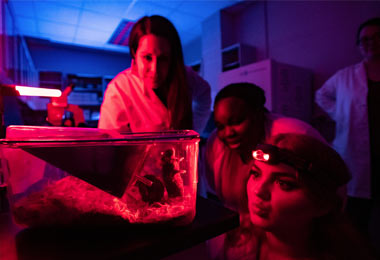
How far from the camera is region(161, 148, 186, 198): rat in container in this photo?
0.44 metres

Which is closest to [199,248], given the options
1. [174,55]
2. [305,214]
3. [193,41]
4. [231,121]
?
[305,214]

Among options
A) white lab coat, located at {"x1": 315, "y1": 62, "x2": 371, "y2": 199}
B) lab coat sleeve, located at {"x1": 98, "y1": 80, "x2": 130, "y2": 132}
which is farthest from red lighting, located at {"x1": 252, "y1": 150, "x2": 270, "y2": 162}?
white lab coat, located at {"x1": 315, "y1": 62, "x2": 371, "y2": 199}

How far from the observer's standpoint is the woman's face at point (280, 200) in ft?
2.17

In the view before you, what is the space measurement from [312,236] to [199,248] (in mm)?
384

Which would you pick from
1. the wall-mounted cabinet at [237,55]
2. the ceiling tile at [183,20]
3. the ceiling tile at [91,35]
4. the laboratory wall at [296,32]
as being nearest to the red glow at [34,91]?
the laboratory wall at [296,32]

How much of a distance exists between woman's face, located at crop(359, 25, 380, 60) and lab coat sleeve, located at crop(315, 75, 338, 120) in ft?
1.10

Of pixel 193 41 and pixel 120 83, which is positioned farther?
pixel 193 41

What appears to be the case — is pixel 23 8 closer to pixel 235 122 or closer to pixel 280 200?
pixel 235 122

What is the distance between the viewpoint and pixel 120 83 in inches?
42.1

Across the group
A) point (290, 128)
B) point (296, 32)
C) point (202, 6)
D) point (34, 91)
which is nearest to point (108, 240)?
point (34, 91)

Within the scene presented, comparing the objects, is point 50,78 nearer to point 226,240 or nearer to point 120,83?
point 120,83

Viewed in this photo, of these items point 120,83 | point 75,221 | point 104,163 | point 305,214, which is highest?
point 120,83

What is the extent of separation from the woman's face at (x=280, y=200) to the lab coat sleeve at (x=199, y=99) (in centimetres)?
73

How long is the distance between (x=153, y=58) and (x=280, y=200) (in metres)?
0.71
